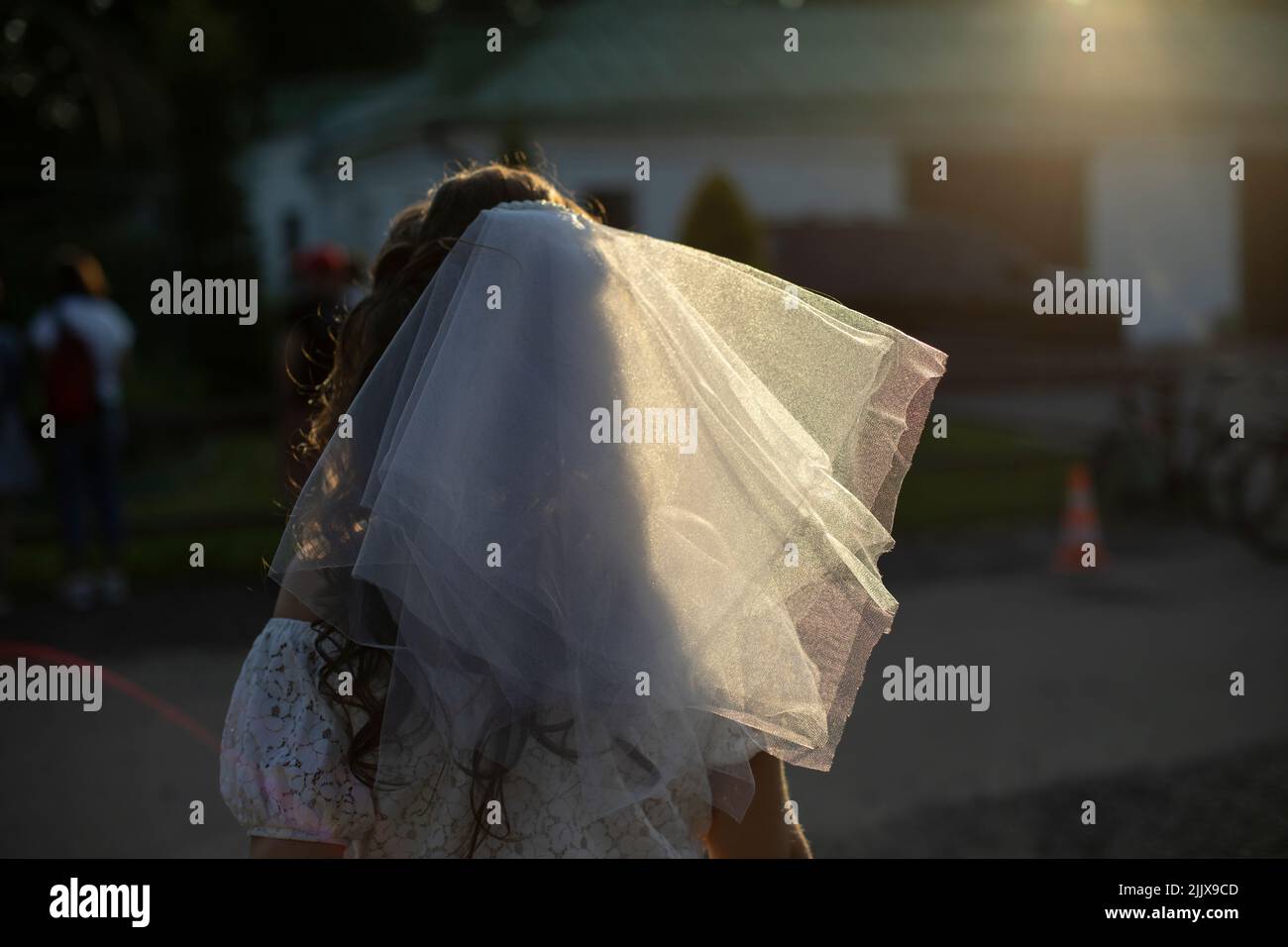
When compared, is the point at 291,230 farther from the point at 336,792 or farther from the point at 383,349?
the point at 336,792

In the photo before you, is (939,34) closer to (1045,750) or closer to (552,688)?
(1045,750)

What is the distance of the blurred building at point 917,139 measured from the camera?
22.1 m

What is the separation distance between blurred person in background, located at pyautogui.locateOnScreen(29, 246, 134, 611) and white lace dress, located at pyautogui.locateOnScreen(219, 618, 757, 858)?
263 inches

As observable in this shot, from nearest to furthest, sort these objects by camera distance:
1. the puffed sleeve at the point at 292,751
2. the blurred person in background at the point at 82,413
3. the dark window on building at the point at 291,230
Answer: the puffed sleeve at the point at 292,751 < the blurred person in background at the point at 82,413 < the dark window on building at the point at 291,230

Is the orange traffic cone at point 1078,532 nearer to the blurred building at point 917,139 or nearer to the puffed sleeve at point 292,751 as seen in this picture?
the puffed sleeve at point 292,751

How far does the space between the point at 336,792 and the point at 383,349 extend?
554 mm

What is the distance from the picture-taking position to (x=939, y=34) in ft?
87.7

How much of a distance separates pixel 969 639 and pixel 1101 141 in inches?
802

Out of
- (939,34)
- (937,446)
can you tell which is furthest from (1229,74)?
(937,446)

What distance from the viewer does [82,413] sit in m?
7.76

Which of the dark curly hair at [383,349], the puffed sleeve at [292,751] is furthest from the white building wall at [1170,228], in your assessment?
the puffed sleeve at [292,751]

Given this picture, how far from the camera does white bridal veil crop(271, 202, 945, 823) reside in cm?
163

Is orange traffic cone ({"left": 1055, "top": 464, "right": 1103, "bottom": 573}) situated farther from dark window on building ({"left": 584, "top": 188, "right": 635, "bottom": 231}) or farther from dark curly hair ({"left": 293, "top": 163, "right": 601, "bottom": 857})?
dark window on building ({"left": 584, "top": 188, "right": 635, "bottom": 231})

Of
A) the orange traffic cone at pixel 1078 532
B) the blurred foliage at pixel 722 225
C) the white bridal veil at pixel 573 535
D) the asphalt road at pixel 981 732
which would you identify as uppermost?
the blurred foliage at pixel 722 225
